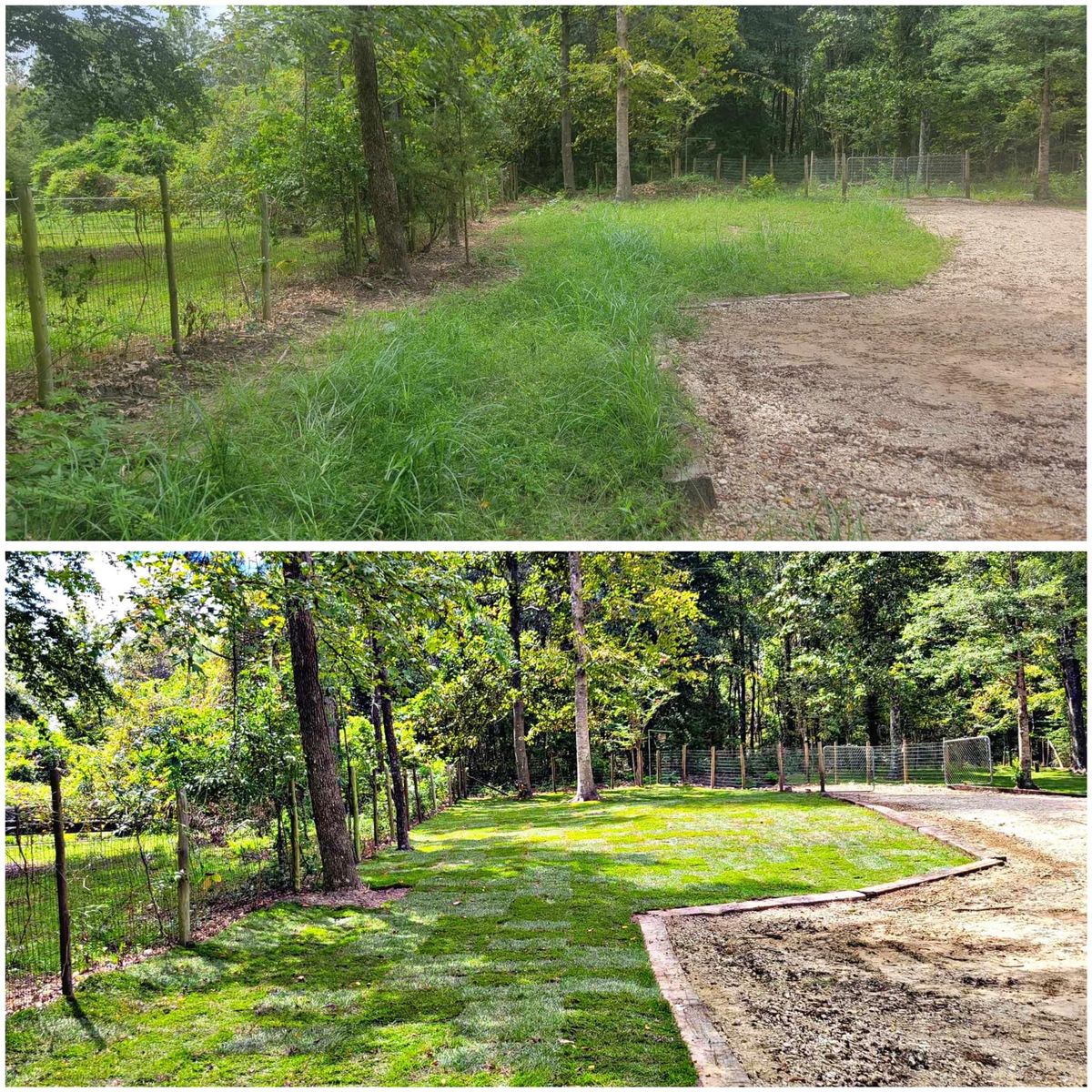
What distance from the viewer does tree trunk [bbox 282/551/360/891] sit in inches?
247

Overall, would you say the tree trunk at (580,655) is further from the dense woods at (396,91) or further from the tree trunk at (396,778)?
the dense woods at (396,91)

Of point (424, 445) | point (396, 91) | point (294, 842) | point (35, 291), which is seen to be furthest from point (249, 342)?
point (396, 91)

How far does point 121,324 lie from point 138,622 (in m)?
2.60

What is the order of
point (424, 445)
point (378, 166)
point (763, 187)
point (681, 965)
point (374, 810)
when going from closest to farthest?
point (681, 965)
point (424, 445)
point (374, 810)
point (378, 166)
point (763, 187)

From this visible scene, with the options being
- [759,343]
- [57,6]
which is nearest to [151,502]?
[759,343]

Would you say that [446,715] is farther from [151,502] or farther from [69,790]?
[151,502]

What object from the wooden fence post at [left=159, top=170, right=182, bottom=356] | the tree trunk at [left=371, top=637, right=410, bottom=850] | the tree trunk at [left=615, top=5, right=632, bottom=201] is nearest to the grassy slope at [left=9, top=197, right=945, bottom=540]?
the wooden fence post at [left=159, top=170, right=182, bottom=356]

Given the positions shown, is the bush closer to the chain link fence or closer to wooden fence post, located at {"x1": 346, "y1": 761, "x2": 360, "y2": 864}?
the chain link fence

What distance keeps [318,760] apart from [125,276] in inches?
169

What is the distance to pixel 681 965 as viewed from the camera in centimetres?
445

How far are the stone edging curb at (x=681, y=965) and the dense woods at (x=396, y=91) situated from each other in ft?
20.1

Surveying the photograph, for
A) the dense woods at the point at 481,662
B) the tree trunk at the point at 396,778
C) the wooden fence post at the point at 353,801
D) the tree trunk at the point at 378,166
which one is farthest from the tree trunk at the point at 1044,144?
the wooden fence post at the point at 353,801

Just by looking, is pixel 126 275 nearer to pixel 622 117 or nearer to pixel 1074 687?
pixel 622 117

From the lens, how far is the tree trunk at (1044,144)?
69.2ft
